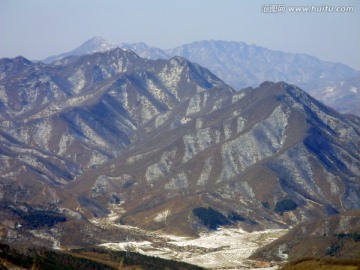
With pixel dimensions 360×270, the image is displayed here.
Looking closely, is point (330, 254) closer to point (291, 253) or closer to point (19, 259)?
point (291, 253)

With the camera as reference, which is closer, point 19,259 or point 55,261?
point 19,259

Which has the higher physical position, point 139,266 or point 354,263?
point 354,263

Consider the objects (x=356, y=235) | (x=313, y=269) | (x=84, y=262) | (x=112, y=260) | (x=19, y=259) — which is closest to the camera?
(x=19, y=259)

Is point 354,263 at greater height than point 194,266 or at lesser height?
greater

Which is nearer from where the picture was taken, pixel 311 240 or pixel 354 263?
pixel 354 263

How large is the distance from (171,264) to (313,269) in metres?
41.8

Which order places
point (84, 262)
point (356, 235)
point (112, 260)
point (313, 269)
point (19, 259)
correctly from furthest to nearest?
1. point (356, 235)
2. point (112, 260)
3. point (84, 262)
4. point (313, 269)
5. point (19, 259)

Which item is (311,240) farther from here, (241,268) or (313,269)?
(313,269)

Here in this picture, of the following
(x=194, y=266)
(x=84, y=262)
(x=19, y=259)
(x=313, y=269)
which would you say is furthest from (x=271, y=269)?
(x=19, y=259)

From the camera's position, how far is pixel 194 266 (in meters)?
174

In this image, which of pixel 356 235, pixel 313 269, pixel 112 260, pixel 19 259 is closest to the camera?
pixel 19 259

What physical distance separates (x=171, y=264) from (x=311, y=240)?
44.7 m

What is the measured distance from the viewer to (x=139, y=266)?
16500 centimetres

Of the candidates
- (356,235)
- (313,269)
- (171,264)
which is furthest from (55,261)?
(356,235)
